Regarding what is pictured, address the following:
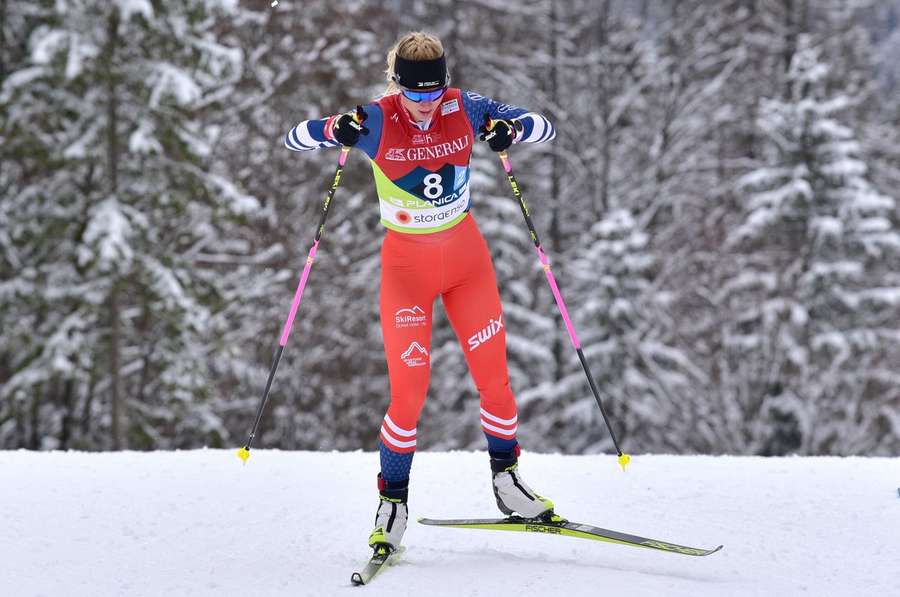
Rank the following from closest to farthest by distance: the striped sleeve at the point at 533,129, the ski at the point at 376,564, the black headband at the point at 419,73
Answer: the ski at the point at 376,564, the black headband at the point at 419,73, the striped sleeve at the point at 533,129

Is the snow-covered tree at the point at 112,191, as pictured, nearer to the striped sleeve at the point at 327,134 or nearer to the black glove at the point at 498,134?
the striped sleeve at the point at 327,134

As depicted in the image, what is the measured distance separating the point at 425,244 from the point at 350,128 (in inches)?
25.2

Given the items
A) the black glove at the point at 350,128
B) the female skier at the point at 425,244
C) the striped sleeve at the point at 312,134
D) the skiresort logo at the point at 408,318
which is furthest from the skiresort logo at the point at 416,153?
the skiresort logo at the point at 408,318

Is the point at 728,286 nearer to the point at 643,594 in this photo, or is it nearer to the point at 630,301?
the point at 630,301

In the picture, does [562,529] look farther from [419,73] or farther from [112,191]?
[112,191]

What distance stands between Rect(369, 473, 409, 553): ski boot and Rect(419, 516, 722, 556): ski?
0.34 meters

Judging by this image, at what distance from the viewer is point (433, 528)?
4.67 m

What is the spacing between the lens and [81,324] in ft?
43.5

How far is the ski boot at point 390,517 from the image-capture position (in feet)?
13.1

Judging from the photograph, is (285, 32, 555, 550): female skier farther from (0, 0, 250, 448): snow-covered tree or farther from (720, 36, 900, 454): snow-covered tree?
Result: (720, 36, 900, 454): snow-covered tree

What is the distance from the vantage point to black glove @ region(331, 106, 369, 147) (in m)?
3.96

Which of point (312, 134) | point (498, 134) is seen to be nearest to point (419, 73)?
point (498, 134)

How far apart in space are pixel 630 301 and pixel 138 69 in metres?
9.41

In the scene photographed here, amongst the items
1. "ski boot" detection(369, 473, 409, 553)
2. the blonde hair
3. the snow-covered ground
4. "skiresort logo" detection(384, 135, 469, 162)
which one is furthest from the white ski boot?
the blonde hair
